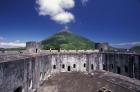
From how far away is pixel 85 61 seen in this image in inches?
1363

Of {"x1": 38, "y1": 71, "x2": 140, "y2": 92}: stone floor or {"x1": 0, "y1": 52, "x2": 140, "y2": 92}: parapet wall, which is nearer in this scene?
{"x1": 0, "y1": 52, "x2": 140, "y2": 92}: parapet wall

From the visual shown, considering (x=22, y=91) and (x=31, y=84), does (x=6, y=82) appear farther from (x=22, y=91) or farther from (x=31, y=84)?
(x=31, y=84)

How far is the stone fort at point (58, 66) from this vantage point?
12727mm

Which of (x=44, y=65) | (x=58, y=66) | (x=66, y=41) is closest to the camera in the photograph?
(x=44, y=65)

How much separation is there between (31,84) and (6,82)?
6.06 metres

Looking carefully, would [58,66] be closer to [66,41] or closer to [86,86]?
[86,86]

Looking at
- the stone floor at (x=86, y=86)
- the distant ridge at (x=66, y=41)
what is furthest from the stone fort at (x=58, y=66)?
the distant ridge at (x=66, y=41)

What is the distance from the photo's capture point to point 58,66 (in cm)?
3269

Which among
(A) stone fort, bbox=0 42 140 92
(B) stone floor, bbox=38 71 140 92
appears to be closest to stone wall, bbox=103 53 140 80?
(A) stone fort, bbox=0 42 140 92

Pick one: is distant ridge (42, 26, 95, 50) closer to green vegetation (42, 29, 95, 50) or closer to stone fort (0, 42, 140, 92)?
green vegetation (42, 29, 95, 50)

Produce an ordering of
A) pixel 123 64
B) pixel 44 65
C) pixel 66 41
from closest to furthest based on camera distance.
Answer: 1. pixel 44 65
2. pixel 123 64
3. pixel 66 41

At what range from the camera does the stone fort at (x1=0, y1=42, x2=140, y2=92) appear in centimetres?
1273

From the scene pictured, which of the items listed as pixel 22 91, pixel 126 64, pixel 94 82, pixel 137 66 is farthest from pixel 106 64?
pixel 22 91

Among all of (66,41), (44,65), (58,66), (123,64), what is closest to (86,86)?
(44,65)
